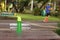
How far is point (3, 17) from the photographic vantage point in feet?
67.7

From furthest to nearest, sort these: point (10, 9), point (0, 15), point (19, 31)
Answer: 1. point (10, 9)
2. point (0, 15)
3. point (19, 31)

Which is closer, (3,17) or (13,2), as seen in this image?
(3,17)

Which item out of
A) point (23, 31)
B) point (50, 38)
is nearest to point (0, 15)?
point (23, 31)

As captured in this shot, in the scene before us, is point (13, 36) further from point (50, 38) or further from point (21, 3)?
point (21, 3)

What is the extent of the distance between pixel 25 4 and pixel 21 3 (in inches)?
18.6

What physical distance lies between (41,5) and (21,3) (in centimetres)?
217

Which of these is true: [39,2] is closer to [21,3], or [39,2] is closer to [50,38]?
[21,3]

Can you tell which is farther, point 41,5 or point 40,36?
point 41,5

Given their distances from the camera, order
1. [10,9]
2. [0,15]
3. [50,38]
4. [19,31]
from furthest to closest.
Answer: [10,9]
[0,15]
[19,31]
[50,38]

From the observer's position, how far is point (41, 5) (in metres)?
26.2

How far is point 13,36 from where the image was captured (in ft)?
24.5

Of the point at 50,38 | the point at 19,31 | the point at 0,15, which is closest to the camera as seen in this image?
the point at 50,38

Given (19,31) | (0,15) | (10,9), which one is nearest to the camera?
(19,31)

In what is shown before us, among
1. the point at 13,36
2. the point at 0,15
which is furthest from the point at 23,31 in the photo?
the point at 0,15
